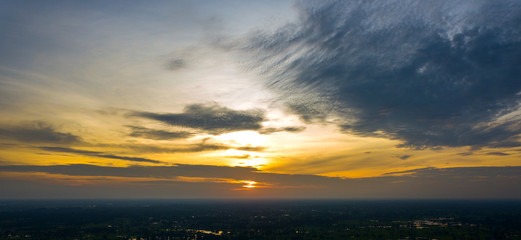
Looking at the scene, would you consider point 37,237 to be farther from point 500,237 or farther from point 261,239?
point 500,237

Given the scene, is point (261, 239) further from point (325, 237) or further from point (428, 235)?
point (428, 235)

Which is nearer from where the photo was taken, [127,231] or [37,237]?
[37,237]

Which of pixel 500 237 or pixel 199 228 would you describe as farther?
pixel 199 228

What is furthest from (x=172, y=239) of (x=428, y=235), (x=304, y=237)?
(x=428, y=235)

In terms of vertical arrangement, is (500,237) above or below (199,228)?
above

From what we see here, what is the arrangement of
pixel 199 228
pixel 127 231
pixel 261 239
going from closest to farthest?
1. pixel 261 239
2. pixel 127 231
3. pixel 199 228

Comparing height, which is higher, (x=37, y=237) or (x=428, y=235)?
(x=428, y=235)

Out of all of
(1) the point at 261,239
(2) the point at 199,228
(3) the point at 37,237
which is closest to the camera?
(1) the point at 261,239

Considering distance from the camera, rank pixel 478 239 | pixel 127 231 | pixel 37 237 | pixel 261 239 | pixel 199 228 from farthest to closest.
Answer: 1. pixel 199 228
2. pixel 127 231
3. pixel 37 237
4. pixel 261 239
5. pixel 478 239

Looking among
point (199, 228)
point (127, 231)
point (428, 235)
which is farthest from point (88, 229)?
point (428, 235)
